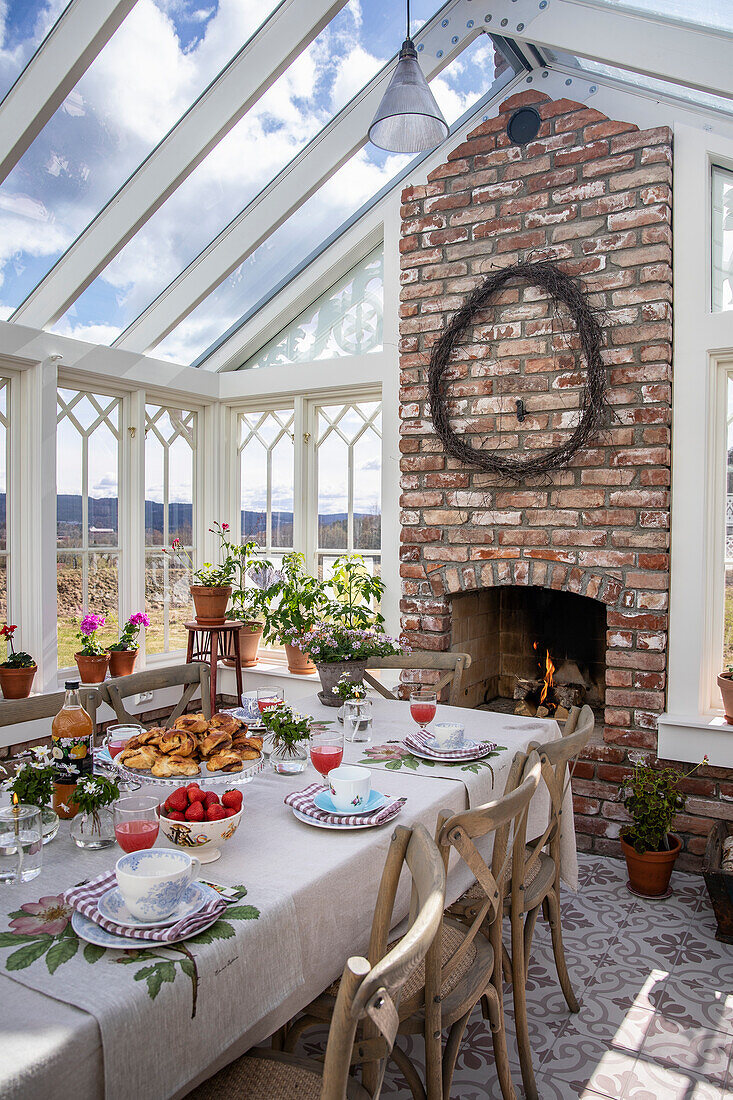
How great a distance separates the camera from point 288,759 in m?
1.98

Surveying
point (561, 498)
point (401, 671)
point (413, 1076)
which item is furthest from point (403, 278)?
point (413, 1076)

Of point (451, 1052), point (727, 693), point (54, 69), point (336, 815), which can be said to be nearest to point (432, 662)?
point (727, 693)

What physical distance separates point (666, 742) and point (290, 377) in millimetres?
2729

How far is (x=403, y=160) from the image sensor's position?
385 cm

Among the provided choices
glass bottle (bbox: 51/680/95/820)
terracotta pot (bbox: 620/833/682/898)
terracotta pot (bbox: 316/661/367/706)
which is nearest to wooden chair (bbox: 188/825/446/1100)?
glass bottle (bbox: 51/680/95/820)

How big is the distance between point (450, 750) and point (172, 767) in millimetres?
835

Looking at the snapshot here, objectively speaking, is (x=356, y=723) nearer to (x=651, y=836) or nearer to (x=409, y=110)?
(x=651, y=836)

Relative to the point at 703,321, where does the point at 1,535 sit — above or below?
below

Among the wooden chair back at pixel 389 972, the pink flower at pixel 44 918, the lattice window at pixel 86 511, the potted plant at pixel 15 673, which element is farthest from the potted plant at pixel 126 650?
the wooden chair back at pixel 389 972

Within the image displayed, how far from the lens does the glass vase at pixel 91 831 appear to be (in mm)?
1474

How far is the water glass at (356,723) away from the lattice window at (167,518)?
2413mm

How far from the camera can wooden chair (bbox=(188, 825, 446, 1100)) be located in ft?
2.82

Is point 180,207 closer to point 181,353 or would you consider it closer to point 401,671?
point 181,353

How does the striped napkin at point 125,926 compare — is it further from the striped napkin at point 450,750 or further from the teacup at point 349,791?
the striped napkin at point 450,750
